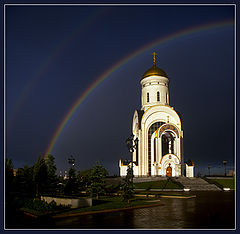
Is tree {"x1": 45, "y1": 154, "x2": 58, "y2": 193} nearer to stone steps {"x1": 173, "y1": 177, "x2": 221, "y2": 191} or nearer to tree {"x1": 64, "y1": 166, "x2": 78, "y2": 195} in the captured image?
tree {"x1": 64, "y1": 166, "x2": 78, "y2": 195}

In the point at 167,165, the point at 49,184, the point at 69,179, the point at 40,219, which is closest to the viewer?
the point at 40,219

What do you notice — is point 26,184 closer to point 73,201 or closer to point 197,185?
point 73,201

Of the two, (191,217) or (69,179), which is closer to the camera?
(191,217)

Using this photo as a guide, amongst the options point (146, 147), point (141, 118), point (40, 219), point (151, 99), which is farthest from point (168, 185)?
point (40, 219)

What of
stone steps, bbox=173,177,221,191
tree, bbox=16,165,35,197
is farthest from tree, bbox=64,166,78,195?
stone steps, bbox=173,177,221,191

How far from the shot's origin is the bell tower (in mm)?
51844

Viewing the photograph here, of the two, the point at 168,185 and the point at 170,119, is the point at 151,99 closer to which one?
the point at 170,119

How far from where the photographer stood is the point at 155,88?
52125mm

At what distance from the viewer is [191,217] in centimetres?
1447

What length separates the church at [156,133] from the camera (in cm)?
4403

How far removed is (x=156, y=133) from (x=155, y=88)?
1082 centimetres

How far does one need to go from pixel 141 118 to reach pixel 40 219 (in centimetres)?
3544

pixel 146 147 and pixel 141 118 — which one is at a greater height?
pixel 141 118

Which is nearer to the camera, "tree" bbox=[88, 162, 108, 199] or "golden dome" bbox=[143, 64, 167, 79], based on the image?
"tree" bbox=[88, 162, 108, 199]
